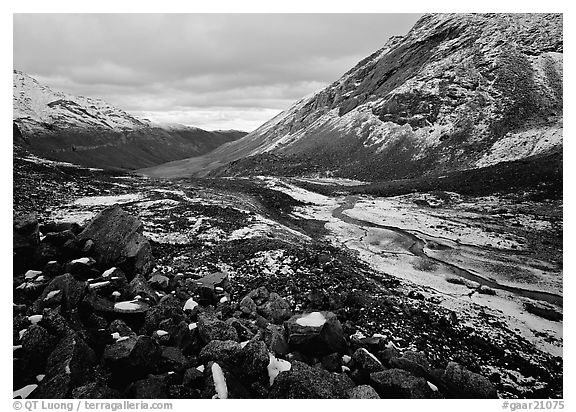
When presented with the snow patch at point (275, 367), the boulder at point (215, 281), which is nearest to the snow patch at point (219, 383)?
the snow patch at point (275, 367)

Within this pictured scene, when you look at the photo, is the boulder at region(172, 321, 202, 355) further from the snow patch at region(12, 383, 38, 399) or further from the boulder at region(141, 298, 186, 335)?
the snow patch at region(12, 383, 38, 399)

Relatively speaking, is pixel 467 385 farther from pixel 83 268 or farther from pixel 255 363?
pixel 83 268

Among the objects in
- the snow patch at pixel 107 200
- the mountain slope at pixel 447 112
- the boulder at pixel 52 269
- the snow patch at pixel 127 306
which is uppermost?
the mountain slope at pixel 447 112

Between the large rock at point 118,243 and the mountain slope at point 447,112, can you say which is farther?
the mountain slope at point 447,112

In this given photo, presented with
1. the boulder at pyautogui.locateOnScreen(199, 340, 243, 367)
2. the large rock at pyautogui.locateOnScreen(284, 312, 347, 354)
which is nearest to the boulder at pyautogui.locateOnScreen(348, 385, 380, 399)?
the large rock at pyautogui.locateOnScreen(284, 312, 347, 354)

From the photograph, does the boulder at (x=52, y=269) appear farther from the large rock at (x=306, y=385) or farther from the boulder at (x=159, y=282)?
the large rock at (x=306, y=385)

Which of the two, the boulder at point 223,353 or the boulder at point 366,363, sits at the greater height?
the boulder at point 223,353
